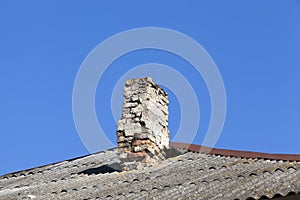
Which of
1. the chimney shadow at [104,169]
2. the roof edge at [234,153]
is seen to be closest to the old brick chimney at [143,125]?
the chimney shadow at [104,169]

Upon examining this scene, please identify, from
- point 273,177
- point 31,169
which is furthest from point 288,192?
point 31,169

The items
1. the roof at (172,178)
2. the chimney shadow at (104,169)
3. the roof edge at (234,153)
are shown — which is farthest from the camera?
the chimney shadow at (104,169)

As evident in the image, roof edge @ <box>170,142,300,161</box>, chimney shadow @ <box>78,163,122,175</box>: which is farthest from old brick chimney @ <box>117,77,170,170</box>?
roof edge @ <box>170,142,300,161</box>

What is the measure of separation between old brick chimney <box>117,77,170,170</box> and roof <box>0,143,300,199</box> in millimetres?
208

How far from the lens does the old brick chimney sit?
986cm

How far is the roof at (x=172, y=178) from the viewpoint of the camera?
750 cm

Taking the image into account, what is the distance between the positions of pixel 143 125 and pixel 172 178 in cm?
164

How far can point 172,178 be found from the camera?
8.62 metres

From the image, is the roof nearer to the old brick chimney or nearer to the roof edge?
the roof edge

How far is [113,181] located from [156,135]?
1398 mm

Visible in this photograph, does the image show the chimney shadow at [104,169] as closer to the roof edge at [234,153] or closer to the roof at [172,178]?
the roof at [172,178]

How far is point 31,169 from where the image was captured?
35.9 ft

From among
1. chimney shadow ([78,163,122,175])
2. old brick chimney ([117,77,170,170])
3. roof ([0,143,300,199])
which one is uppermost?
old brick chimney ([117,77,170,170])

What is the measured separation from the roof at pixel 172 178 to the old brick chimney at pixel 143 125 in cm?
21
